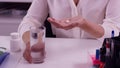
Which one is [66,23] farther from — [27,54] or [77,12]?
[77,12]

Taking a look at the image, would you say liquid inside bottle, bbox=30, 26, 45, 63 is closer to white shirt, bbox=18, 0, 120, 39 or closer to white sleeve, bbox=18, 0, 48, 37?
white shirt, bbox=18, 0, 120, 39

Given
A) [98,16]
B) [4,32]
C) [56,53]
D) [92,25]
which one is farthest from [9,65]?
[4,32]

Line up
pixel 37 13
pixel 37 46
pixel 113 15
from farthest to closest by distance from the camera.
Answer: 1. pixel 37 13
2. pixel 113 15
3. pixel 37 46

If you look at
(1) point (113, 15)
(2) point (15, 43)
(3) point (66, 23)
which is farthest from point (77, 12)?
(2) point (15, 43)

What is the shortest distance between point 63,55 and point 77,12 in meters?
0.37

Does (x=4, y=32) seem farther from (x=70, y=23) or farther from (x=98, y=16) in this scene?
(x=70, y=23)

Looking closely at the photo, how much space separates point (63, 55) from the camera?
3.50 ft

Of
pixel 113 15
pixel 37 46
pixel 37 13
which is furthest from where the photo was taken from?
pixel 37 13

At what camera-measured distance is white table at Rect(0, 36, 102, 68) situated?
38.4 inches

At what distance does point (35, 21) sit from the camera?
1.41 metres

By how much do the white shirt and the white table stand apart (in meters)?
0.13

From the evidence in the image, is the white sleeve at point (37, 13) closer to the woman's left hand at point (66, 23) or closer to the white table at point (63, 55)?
the white table at point (63, 55)

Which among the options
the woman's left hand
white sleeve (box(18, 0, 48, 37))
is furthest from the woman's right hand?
white sleeve (box(18, 0, 48, 37))

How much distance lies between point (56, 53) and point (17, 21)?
3.38 feet
